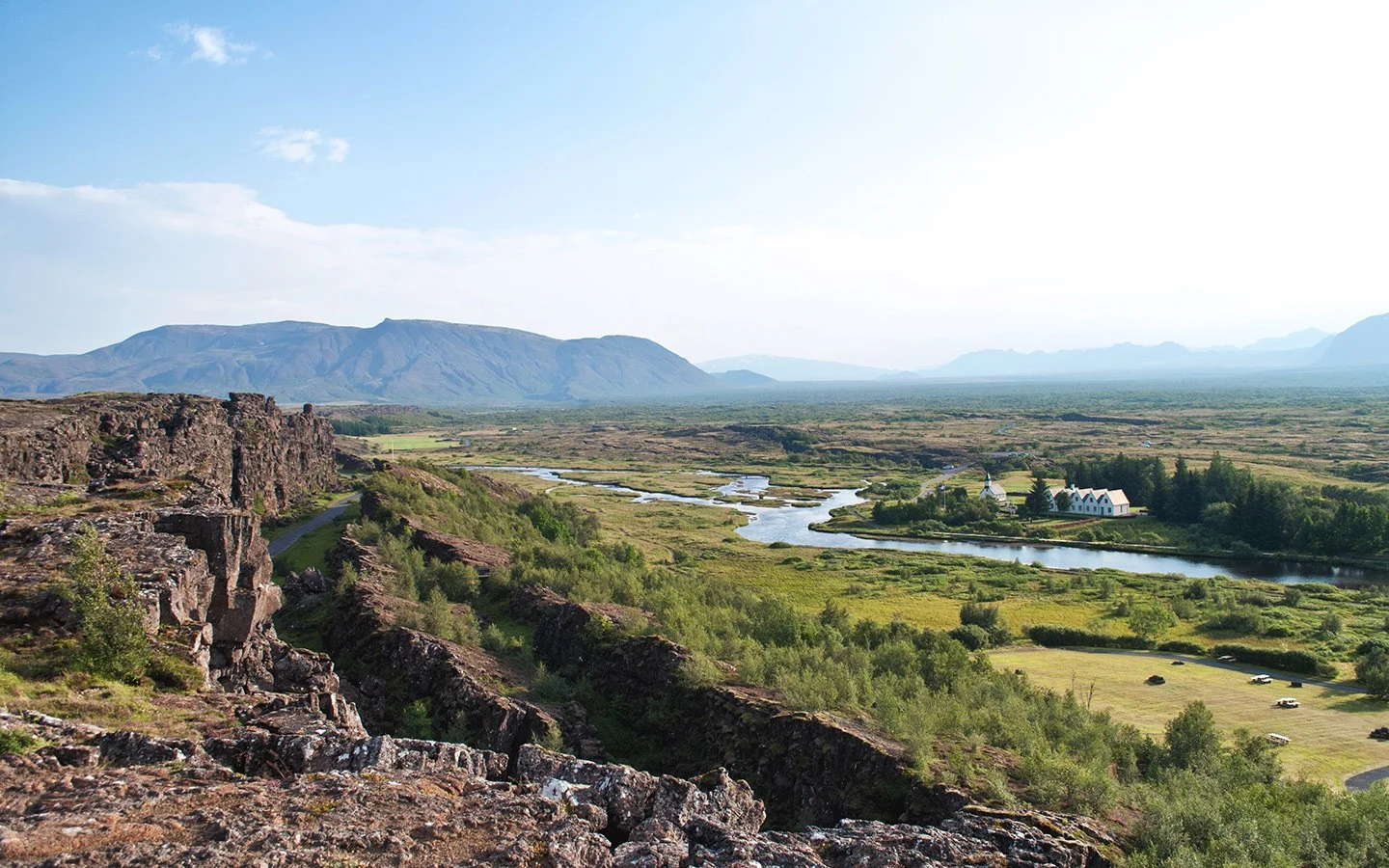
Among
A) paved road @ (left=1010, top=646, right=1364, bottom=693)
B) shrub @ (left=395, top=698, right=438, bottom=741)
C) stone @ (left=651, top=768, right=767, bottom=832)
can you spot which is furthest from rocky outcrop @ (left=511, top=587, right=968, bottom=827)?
paved road @ (left=1010, top=646, right=1364, bottom=693)

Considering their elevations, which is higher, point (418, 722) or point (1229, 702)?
point (418, 722)

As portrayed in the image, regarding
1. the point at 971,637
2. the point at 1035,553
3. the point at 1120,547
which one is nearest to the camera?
the point at 971,637

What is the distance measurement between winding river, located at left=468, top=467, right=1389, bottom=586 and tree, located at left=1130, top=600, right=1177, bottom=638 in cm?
2424

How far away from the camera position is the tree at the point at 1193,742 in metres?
29.5

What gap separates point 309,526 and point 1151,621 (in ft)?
239

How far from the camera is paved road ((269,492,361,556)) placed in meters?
63.5

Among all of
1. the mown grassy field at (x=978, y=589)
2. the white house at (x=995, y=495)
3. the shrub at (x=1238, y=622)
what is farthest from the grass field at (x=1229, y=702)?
the white house at (x=995, y=495)

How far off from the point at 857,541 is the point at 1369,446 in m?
143

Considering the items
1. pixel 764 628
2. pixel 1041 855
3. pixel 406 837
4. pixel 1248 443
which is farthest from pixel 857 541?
pixel 1248 443

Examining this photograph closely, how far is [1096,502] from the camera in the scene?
12000 cm

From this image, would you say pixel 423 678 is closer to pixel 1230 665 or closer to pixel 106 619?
pixel 106 619

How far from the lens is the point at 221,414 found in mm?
78000

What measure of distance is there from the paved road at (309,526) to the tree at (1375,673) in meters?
70.0

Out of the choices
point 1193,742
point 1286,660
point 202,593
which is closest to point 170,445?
point 202,593
